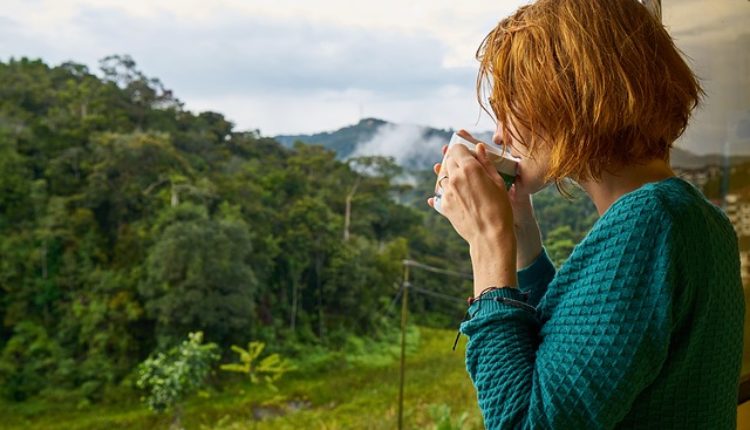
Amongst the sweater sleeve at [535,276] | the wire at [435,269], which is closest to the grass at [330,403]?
the wire at [435,269]

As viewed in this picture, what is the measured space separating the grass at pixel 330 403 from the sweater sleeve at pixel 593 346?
2.42m

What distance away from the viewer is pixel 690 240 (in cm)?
51

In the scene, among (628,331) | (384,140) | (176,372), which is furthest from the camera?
(384,140)

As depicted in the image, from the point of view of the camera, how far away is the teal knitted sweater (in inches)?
19.3

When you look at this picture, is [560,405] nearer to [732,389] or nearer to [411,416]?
[732,389]

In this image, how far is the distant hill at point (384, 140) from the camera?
2898 millimetres

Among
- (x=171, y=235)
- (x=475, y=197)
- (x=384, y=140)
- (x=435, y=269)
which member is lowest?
(x=435, y=269)

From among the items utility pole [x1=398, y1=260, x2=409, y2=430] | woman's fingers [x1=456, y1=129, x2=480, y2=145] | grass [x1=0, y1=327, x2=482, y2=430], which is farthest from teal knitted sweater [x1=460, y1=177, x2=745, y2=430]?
utility pole [x1=398, y1=260, x2=409, y2=430]

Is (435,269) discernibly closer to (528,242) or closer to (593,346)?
(528,242)

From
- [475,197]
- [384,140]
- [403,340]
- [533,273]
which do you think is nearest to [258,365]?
[403,340]

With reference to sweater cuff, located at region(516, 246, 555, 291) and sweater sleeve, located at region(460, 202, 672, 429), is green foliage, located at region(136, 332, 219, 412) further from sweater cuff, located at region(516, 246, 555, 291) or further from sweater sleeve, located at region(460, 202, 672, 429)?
sweater sleeve, located at region(460, 202, 672, 429)

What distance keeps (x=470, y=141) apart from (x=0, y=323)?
8.62ft

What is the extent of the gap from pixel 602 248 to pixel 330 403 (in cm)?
317

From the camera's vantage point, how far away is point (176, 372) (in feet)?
10.6
